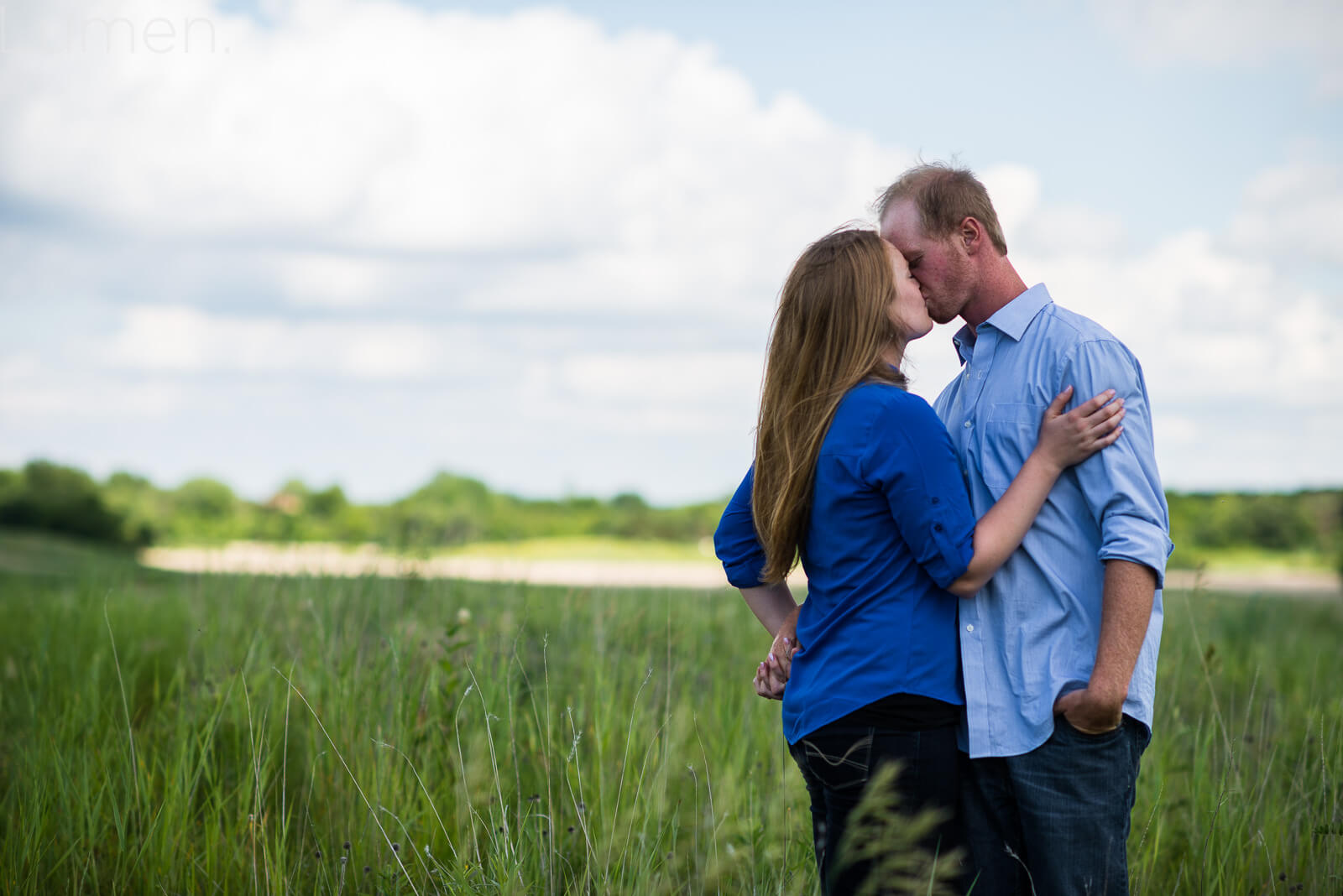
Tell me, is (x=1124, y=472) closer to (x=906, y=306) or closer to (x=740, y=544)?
(x=906, y=306)

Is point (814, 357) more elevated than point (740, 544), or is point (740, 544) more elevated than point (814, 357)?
point (814, 357)

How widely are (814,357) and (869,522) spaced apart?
401 millimetres

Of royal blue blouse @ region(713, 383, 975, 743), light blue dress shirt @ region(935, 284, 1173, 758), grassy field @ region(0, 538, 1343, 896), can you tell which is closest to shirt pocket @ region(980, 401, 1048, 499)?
light blue dress shirt @ region(935, 284, 1173, 758)

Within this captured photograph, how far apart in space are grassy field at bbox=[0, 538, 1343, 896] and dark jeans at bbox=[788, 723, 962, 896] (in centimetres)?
26

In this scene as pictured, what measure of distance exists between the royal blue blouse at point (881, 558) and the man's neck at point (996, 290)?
18.8 inches

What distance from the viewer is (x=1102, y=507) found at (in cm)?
217

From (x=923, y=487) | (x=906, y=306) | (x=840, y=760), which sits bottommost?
(x=840, y=760)

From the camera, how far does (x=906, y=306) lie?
90.2 inches

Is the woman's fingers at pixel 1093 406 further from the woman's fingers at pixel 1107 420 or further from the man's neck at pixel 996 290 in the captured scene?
the man's neck at pixel 996 290

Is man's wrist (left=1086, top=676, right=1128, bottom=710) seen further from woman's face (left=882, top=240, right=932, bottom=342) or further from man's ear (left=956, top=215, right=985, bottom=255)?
man's ear (left=956, top=215, right=985, bottom=255)

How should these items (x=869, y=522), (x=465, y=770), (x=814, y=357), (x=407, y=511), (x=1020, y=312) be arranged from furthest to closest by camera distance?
(x=407, y=511) → (x=465, y=770) → (x=1020, y=312) → (x=814, y=357) → (x=869, y=522)

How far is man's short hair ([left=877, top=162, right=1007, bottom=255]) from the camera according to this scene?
244cm

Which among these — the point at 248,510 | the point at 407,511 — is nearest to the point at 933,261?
the point at 407,511

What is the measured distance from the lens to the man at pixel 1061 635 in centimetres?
211
